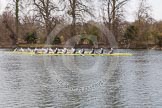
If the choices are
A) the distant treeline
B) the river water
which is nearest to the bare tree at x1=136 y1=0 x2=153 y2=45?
the distant treeline

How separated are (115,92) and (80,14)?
46.7 meters

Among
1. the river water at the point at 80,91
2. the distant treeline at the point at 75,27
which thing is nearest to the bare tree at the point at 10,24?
the distant treeline at the point at 75,27

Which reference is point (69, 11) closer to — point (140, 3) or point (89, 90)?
point (140, 3)

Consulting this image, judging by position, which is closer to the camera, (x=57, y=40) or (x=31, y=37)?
(x=57, y=40)

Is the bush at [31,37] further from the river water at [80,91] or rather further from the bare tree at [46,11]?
the river water at [80,91]

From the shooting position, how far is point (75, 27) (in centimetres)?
6594

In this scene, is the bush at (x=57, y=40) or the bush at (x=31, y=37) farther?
the bush at (x=31, y=37)

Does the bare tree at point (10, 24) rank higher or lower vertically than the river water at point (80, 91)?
higher

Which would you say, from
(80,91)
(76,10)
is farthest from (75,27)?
(80,91)

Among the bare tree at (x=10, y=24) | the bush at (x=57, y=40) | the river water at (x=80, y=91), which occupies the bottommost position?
the river water at (x=80, y=91)

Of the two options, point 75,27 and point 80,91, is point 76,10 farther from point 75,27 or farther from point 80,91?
point 80,91

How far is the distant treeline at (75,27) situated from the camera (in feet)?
217

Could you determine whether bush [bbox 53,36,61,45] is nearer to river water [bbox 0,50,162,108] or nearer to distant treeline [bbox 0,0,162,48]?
distant treeline [bbox 0,0,162,48]

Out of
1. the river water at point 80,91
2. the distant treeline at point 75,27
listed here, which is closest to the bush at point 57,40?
the distant treeline at point 75,27
